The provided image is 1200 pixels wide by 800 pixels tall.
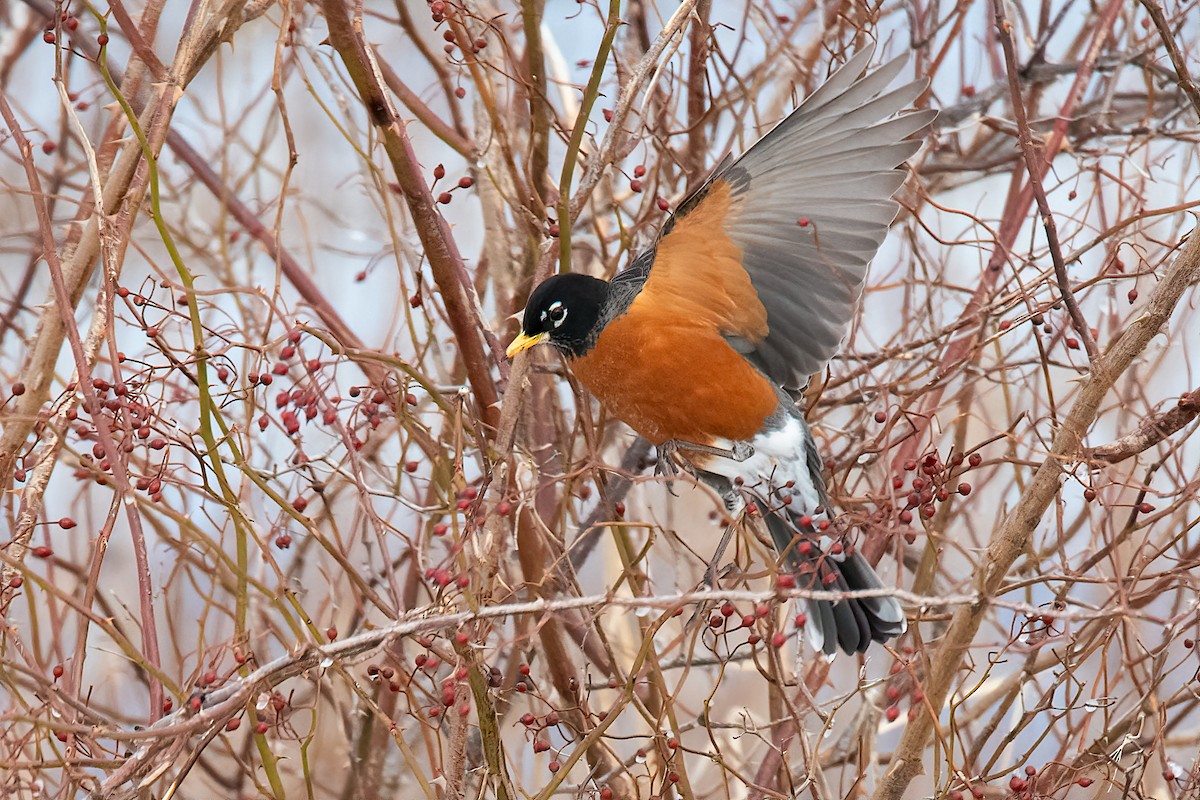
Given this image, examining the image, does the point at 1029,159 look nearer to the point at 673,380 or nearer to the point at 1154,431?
the point at 1154,431

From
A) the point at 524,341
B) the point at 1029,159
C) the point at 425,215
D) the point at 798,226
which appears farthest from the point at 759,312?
the point at 1029,159

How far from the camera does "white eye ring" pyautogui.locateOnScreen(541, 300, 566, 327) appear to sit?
2402mm

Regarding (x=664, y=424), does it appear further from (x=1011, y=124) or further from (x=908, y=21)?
(x=908, y=21)

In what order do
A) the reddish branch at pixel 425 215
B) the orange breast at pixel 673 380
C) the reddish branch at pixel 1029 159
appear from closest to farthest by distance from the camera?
the reddish branch at pixel 1029 159, the reddish branch at pixel 425 215, the orange breast at pixel 673 380

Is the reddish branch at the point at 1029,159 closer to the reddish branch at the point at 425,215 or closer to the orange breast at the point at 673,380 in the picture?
the reddish branch at the point at 425,215

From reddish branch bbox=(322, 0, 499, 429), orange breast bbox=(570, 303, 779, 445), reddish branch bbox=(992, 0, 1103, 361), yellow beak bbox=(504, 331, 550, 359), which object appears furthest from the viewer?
orange breast bbox=(570, 303, 779, 445)

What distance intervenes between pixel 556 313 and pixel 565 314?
6 cm

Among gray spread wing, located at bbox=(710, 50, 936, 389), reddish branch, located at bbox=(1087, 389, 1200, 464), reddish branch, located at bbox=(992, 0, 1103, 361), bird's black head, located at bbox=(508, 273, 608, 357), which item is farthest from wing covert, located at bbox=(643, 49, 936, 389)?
reddish branch, located at bbox=(1087, 389, 1200, 464)

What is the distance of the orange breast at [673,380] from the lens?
2.64 m

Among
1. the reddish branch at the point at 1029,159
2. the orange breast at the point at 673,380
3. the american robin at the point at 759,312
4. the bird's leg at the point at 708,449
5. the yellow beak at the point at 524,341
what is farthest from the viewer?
the bird's leg at the point at 708,449

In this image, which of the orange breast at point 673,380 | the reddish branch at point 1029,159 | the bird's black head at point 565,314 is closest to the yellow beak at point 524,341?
the bird's black head at point 565,314

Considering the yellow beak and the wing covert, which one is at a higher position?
the wing covert

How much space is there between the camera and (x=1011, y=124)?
8.89 ft

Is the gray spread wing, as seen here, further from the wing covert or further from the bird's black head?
the bird's black head
